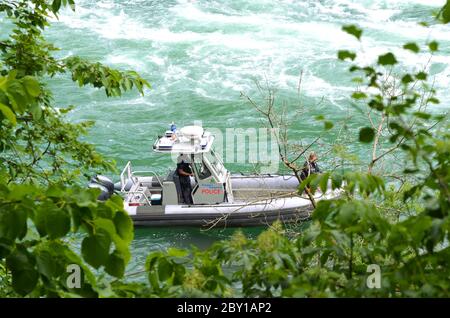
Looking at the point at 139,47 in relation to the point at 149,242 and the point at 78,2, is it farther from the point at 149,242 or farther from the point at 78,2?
the point at 149,242

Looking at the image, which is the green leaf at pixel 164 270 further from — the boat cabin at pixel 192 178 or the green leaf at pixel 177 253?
the boat cabin at pixel 192 178

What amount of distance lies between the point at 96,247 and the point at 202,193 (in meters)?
10.8

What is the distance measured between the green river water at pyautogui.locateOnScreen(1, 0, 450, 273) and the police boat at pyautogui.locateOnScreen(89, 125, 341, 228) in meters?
0.38

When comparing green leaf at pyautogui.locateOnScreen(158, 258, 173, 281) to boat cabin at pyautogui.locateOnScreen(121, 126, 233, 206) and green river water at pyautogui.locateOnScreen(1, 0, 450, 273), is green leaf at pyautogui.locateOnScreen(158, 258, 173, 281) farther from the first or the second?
green river water at pyautogui.locateOnScreen(1, 0, 450, 273)

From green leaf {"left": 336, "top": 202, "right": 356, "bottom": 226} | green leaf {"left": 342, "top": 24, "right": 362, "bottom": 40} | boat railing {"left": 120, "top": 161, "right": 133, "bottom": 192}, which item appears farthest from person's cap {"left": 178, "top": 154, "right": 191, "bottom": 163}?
green leaf {"left": 342, "top": 24, "right": 362, "bottom": 40}

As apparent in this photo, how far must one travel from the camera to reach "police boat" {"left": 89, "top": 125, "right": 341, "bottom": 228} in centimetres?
1332

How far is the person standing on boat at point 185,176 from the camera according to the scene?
13352 millimetres

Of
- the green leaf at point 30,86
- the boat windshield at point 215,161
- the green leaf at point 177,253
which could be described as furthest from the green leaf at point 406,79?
the boat windshield at point 215,161

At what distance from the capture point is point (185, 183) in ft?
45.0

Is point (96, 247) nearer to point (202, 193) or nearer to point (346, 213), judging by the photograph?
point (346, 213)

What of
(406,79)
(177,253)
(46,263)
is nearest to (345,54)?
(406,79)

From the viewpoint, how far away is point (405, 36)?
2145 cm

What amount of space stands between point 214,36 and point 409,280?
19.4 m
